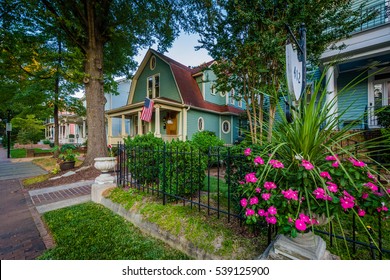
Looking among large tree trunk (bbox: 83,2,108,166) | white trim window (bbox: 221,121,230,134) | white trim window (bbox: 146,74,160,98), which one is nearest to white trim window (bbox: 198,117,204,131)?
white trim window (bbox: 221,121,230,134)

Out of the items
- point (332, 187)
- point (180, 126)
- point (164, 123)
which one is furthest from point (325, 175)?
point (164, 123)

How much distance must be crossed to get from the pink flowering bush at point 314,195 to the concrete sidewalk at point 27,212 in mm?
3117

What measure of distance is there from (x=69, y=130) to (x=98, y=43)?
24477mm

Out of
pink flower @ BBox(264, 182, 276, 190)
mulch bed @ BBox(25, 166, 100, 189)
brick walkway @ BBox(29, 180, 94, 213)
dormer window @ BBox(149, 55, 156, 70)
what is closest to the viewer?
pink flower @ BBox(264, 182, 276, 190)

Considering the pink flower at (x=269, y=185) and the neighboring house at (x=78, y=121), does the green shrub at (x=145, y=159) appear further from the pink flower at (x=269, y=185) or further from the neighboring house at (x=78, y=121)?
the neighboring house at (x=78, y=121)

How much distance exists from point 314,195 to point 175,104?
1008 centimetres

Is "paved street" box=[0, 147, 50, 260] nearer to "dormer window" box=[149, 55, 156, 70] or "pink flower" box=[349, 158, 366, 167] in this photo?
"pink flower" box=[349, 158, 366, 167]

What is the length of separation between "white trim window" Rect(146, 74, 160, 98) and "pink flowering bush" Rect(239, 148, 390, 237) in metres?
12.7

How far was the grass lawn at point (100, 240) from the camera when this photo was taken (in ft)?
7.38

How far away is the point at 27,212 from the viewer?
387 cm

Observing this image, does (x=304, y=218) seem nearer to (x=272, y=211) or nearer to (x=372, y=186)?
(x=272, y=211)

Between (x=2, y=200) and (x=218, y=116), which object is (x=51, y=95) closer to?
(x=2, y=200)

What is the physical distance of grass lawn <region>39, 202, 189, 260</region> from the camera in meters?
2.25

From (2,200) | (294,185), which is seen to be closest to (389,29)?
(294,185)
